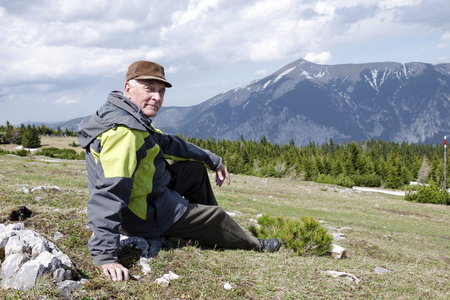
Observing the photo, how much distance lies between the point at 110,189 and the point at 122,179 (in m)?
0.17

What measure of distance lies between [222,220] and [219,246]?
1.90ft

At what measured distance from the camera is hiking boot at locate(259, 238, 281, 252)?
18.5 ft

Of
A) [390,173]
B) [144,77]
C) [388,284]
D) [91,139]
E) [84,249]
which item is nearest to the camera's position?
[91,139]

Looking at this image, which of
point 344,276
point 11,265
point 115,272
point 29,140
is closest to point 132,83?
point 115,272

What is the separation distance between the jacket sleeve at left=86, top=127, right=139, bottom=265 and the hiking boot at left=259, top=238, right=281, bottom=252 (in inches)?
114

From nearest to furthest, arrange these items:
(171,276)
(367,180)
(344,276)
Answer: (171,276)
(344,276)
(367,180)

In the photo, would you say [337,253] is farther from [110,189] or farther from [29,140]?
[29,140]

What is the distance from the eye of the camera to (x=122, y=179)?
3.49m

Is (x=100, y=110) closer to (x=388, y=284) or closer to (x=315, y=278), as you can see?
(x=315, y=278)

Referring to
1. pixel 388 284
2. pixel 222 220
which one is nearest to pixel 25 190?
pixel 222 220

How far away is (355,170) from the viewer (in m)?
79.4

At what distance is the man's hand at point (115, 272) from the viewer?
Result: 3.51 metres

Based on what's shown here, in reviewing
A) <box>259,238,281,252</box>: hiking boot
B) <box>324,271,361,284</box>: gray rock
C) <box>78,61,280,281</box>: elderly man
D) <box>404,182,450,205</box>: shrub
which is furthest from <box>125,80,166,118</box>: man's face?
<box>404,182,450,205</box>: shrub

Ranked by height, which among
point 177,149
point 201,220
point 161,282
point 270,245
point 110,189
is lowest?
point 270,245
